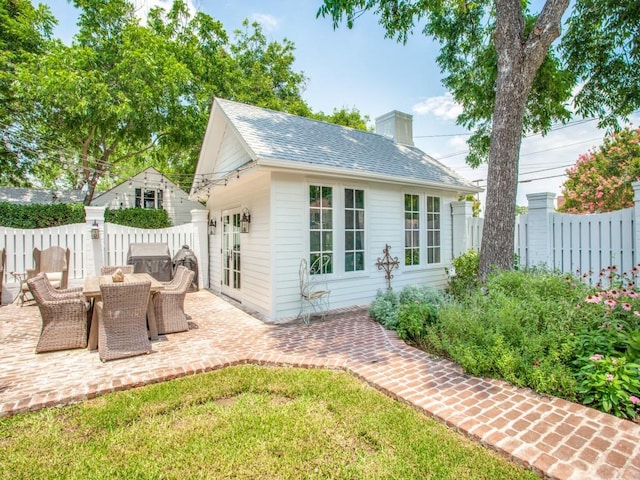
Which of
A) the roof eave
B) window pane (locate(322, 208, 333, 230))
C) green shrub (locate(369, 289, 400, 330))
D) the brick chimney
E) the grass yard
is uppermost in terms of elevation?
the brick chimney

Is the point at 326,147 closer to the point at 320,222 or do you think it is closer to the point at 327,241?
the point at 320,222

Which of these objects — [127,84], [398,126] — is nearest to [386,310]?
[398,126]

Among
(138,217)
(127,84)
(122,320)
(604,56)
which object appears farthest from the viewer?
(138,217)

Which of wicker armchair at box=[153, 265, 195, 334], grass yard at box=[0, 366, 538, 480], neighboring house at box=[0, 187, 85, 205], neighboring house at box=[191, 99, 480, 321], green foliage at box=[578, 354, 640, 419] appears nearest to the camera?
grass yard at box=[0, 366, 538, 480]

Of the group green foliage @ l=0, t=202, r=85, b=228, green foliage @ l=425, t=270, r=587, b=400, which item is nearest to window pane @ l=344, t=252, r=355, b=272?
green foliage @ l=425, t=270, r=587, b=400

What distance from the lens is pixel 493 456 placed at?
2.31 m

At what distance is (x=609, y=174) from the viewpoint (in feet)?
50.8

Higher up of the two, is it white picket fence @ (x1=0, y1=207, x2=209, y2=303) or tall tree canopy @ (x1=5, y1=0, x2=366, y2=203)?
tall tree canopy @ (x1=5, y1=0, x2=366, y2=203)

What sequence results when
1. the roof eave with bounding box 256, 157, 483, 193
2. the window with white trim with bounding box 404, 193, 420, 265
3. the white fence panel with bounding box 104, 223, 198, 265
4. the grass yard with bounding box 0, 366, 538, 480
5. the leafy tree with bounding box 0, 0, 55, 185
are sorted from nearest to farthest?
the grass yard with bounding box 0, 366, 538, 480 < the roof eave with bounding box 256, 157, 483, 193 < the window with white trim with bounding box 404, 193, 420, 265 < the white fence panel with bounding box 104, 223, 198, 265 < the leafy tree with bounding box 0, 0, 55, 185

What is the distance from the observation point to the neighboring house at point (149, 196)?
16.1 meters

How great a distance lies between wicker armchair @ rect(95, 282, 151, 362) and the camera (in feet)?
13.4

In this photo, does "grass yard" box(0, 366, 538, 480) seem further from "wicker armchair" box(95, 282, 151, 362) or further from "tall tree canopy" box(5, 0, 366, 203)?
"tall tree canopy" box(5, 0, 366, 203)

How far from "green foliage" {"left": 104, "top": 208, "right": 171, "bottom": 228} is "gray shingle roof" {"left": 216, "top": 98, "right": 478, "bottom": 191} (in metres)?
9.18

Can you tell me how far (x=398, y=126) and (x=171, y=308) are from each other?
9.37m
